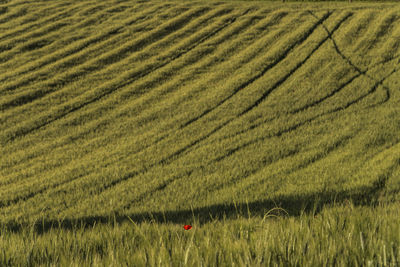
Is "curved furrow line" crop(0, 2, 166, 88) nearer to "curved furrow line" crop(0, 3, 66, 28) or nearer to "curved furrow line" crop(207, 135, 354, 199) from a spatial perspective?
"curved furrow line" crop(0, 3, 66, 28)

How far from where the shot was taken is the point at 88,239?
1.75m

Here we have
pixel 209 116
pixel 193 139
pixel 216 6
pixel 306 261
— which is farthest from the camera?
pixel 216 6

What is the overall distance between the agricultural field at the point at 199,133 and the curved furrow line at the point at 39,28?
8 cm

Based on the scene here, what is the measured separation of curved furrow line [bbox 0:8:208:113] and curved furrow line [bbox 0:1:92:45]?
11.4 ft

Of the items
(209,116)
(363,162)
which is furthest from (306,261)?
(209,116)

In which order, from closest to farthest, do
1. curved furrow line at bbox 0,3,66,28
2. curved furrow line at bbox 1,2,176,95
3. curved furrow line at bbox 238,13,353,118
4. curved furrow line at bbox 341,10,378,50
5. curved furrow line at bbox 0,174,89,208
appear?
curved furrow line at bbox 0,174,89,208 < curved furrow line at bbox 238,13,353,118 < curved furrow line at bbox 1,2,176,95 < curved furrow line at bbox 341,10,378,50 < curved furrow line at bbox 0,3,66,28

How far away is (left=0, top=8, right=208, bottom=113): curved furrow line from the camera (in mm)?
11211

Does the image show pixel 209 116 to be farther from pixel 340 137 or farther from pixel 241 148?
pixel 340 137

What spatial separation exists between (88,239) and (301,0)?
2009cm

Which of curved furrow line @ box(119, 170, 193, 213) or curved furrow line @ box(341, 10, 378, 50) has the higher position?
curved furrow line @ box(341, 10, 378, 50)

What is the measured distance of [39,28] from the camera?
15695 mm

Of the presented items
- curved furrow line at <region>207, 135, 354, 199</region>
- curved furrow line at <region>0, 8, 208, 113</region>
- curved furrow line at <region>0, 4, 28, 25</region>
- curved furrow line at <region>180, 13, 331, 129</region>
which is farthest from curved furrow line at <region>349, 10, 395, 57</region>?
curved furrow line at <region>0, 4, 28, 25</region>

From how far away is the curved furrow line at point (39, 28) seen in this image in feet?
48.2

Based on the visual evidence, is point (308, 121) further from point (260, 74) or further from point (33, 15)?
point (33, 15)
